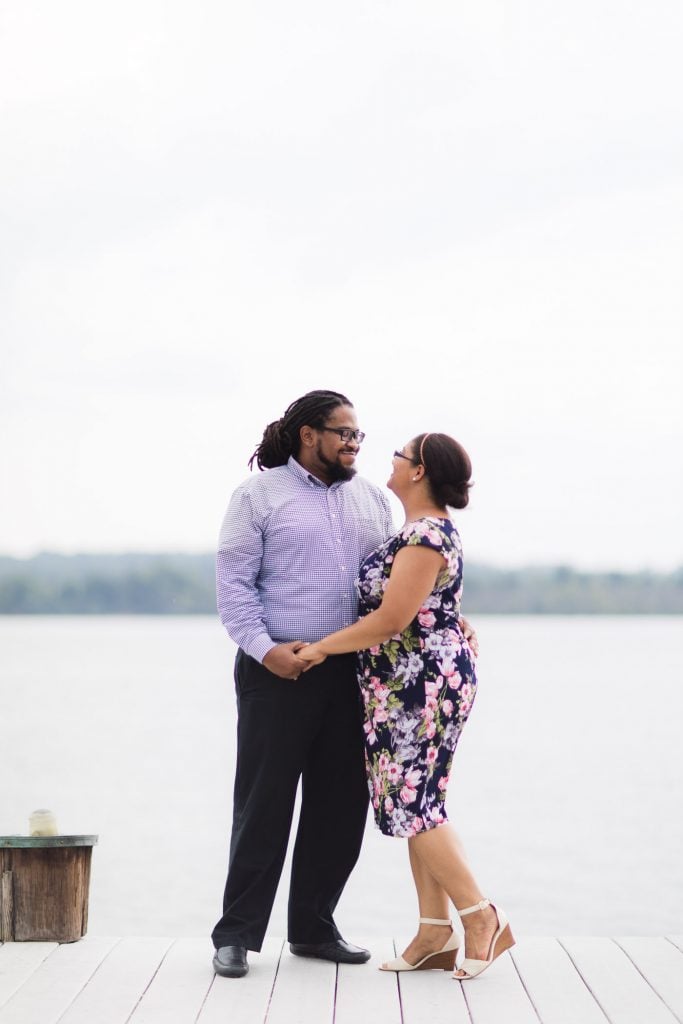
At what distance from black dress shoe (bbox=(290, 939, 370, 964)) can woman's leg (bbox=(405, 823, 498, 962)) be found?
Answer: 1.07 ft

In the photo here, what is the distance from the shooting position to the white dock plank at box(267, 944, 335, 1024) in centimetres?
306

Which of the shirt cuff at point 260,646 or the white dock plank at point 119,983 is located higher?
the shirt cuff at point 260,646

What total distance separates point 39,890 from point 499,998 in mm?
1345

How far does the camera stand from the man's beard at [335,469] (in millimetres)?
3572

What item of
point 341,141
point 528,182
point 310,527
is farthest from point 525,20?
point 310,527

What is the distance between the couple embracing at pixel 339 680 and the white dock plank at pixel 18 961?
0.50 metres

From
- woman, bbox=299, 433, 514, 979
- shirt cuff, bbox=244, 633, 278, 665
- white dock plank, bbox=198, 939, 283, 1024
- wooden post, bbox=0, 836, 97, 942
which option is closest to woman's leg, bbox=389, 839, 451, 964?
woman, bbox=299, 433, 514, 979

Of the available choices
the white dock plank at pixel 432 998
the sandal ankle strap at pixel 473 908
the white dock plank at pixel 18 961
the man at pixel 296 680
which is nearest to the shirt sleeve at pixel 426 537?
the man at pixel 296 680

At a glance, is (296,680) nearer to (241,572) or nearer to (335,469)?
(241,572)

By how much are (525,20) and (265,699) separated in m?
35.0

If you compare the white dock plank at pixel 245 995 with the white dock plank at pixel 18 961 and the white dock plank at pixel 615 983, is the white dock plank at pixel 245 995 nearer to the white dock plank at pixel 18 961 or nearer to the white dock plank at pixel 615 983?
the white dock plank at pixel 18 961

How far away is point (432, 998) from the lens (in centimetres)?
322

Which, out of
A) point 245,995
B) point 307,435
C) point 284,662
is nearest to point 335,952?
point 245,995

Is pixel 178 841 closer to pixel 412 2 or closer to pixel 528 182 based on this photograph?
pixel 412 2
